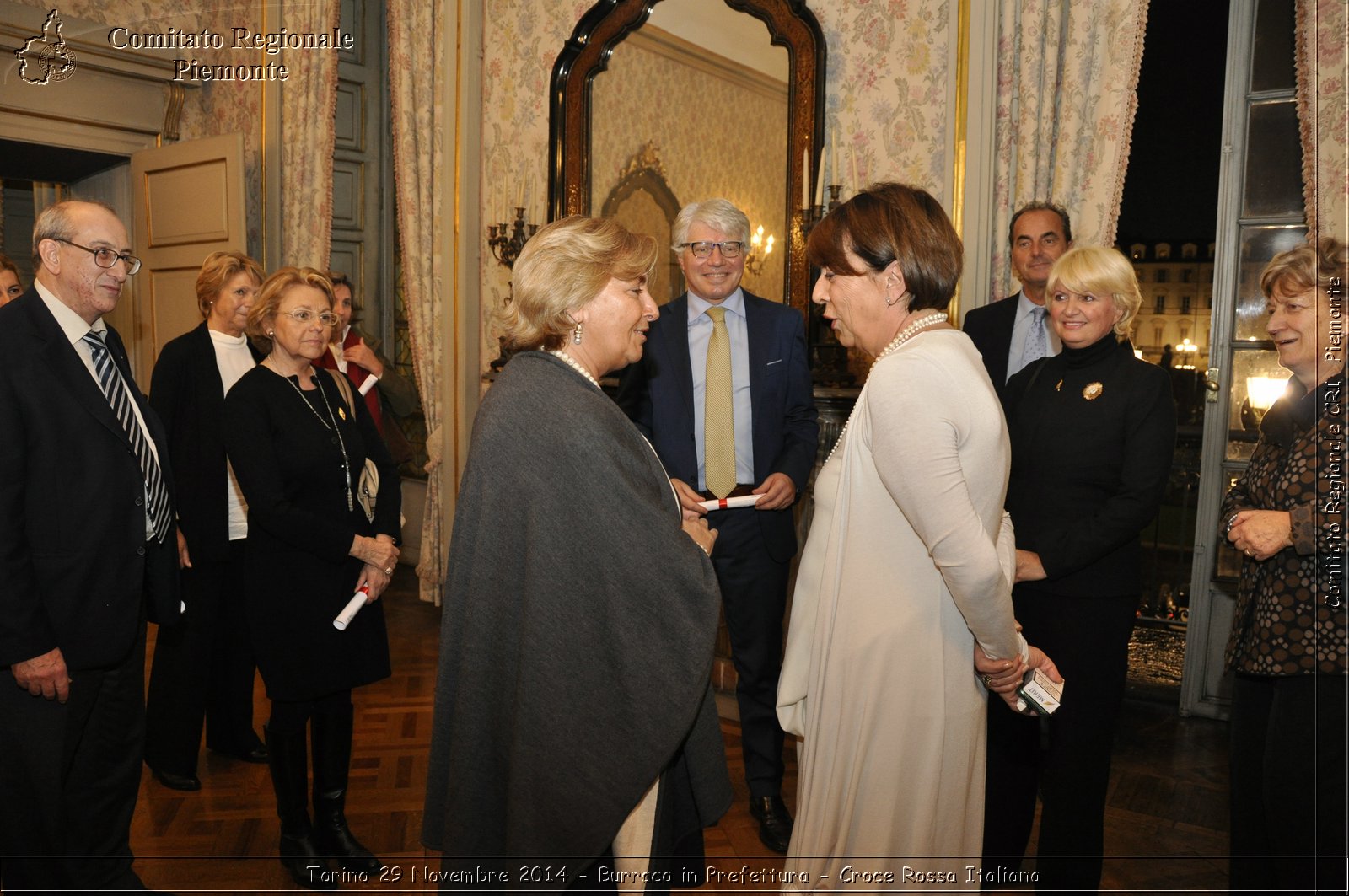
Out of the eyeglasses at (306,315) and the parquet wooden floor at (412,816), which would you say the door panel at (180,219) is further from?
the eyeglasses at (306,315)

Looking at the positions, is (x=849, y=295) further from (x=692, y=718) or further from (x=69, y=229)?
(x=69, y=229)

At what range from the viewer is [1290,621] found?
193 centimetres

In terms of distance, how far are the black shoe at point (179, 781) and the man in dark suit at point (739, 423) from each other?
1.91 m

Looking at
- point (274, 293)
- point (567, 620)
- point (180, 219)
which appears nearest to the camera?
point (567, 620)

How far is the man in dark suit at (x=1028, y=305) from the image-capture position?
3100 mm

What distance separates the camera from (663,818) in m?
1.79

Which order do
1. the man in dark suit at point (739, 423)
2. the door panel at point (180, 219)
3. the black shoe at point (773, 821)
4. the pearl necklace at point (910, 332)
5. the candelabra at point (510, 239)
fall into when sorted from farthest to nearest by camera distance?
the door panel at point (180, 219) → the candelabra at point (510, 239) → the man in dark suit at point (739, 423) → the black shoe at point (773, 821) → the pearl necklace at point (910, 332)

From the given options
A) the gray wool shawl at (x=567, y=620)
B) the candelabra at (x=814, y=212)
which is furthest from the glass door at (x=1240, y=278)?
the gray wool shawl at (x=567, y=620)

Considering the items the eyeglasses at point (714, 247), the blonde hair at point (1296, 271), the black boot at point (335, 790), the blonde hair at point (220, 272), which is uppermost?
the eyeglasses at point (714, 247)

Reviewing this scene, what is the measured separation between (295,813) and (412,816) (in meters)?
0.47

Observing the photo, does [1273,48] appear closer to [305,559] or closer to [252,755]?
[305,559]

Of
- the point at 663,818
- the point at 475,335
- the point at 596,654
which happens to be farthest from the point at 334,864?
the point at 475,335

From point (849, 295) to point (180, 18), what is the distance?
639 cm

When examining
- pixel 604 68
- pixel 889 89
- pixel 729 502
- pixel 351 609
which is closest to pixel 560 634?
pixel 729 502
